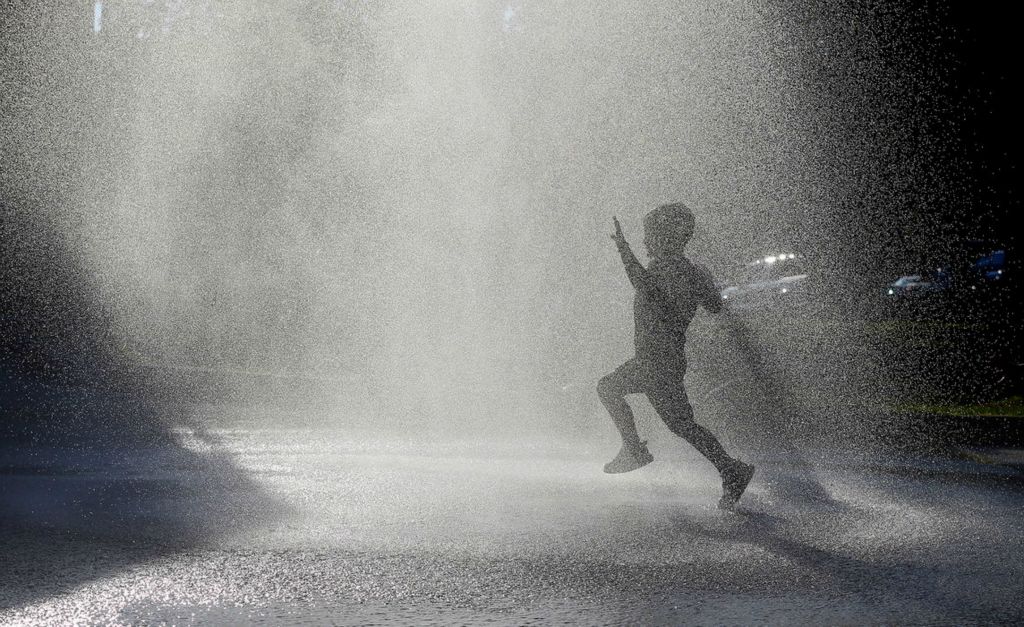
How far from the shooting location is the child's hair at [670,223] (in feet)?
19.1

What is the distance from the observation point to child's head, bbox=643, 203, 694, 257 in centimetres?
584

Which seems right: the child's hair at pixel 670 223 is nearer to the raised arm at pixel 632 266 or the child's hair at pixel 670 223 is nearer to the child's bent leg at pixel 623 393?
the raised arm at pixel 632 266

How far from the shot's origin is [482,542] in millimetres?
4648

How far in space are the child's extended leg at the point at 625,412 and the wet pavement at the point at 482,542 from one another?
21 cm

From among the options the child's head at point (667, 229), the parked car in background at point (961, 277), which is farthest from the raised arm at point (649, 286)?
the parked car in background at point (961, 277)

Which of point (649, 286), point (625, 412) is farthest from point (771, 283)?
point (649, 286)

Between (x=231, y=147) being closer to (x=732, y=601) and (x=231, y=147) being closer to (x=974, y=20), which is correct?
(x=974, y=20)

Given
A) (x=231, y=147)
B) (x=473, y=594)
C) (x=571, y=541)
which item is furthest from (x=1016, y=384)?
(x=231, y=147)

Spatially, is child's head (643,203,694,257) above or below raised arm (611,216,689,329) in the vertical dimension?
above

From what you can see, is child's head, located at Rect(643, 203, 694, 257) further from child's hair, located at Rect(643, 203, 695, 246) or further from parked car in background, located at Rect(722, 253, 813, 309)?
parked car in background, located at Rect(722, 253, 813, 309)

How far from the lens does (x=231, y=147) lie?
63.7 feet

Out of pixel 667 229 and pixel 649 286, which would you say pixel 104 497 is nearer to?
pixel 649 286

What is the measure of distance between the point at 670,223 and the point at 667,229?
0.12 ft

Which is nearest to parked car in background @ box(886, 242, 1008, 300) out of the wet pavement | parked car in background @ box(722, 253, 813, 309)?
parked car in background @ box(722, 253, 813, 309)
